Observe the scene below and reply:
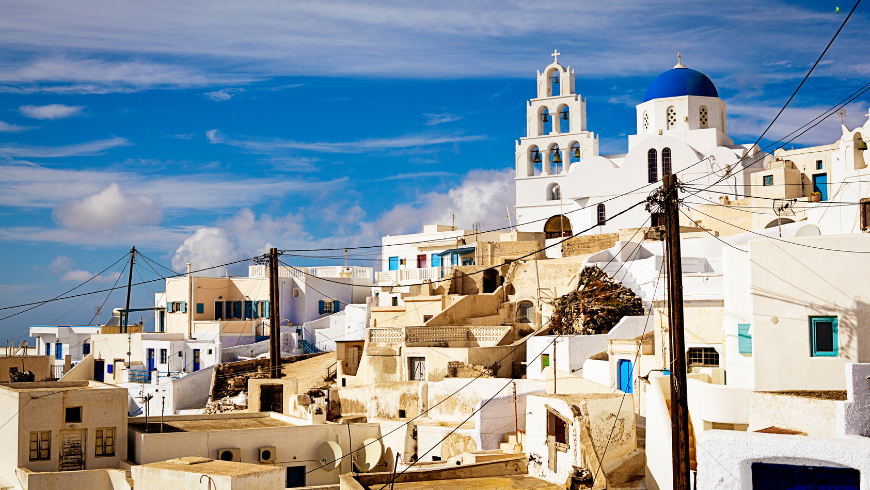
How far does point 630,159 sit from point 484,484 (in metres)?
26.4

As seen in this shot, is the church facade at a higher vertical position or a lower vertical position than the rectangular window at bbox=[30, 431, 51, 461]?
higher

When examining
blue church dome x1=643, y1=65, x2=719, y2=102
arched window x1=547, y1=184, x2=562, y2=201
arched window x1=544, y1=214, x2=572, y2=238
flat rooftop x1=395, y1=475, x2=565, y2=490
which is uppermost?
blue church dome x1=643, y1=65, x2=719, y2=102

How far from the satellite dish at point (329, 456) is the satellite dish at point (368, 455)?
33.8 inches

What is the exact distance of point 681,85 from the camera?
140 ft

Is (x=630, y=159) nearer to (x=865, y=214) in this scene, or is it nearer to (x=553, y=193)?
(x=553, y=193)

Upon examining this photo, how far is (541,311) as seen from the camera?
3156cm

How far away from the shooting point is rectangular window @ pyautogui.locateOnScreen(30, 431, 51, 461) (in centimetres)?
2127

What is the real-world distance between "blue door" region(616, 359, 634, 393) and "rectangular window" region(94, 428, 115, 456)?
1330 centimetres

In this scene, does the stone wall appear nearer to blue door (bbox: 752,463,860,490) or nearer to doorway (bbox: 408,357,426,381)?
doorway (bbox: 408,357,426,381)

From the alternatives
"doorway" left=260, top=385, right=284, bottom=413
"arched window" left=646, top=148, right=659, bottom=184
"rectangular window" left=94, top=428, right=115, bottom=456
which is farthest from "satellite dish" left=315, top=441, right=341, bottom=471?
"arched window" left=646, top=148, right=659, bottom=184

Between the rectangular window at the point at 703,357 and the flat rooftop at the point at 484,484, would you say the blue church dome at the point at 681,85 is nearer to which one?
the rectangular window at the point at 703,357

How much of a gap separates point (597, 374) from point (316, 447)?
26.2ft

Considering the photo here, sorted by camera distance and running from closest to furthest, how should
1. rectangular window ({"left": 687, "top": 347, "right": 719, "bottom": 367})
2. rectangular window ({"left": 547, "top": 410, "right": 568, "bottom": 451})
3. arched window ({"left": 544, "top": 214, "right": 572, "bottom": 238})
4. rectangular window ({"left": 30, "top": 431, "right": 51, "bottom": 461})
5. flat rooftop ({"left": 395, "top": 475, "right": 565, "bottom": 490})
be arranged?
flat rooftop ({"left": 395, "top": 475, "right": 565, "bottom": 490}) → rectangular window ({"left": 547, "top": 410, "right": 568, "bottom": 451}) → rectangular window ({"left": 687, "top": 347, "right": 719, "bottom": 367}) → rectangular window ({"left": 30, "top": 431, "right": 51, "bottom": 461}) → arched window ({"left": 544, "top": 214, "right": 572, "bottom": 238})

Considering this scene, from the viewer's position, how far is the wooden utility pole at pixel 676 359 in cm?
1395
